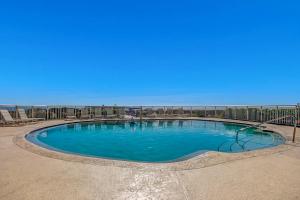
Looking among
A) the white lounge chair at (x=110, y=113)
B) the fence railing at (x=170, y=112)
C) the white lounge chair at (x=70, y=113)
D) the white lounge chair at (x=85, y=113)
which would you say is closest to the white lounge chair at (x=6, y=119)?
the fence railing at (x=170, y=112)

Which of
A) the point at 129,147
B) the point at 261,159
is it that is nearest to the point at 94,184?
the point at 261,159

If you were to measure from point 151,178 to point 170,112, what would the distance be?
16.7 metres

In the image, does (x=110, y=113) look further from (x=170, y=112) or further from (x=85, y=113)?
(x=170, y=112)

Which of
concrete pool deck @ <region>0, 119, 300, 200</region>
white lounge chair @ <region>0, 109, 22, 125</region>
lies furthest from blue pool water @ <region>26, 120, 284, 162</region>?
white lounge chair @ <region>0, 109, 22, 125</region>

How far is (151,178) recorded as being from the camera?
3.73 m

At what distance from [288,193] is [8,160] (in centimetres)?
505

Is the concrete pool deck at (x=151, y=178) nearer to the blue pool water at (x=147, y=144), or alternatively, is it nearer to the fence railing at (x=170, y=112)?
the blue pool water at (x=147, y=144)

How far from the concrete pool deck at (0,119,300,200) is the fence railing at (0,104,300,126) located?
8.34 m

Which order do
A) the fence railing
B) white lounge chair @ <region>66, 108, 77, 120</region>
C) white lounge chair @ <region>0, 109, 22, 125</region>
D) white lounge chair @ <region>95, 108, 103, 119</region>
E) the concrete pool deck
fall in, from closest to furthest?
1. the concrete pool deck
2. white lounge chair @ <region>0, 109, 22, 125</region>
3. the fence railing
4. white lounge chair @ <region>66, 108, 77, 120</region>
5. white lounge chair @ <region>95, 108, 103, 119</region>

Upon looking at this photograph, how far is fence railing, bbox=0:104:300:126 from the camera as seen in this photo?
13.2m

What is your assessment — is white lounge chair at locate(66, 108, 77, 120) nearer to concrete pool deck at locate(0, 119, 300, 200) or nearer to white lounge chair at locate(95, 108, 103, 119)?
white lounge chair at locate(95, 108, 103, 119)

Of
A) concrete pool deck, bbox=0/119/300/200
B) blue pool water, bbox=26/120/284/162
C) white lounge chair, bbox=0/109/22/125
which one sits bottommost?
blue pool water, bbox=26/120/284/162

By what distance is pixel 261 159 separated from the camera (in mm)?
4961

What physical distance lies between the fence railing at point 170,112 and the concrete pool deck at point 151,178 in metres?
8.34
